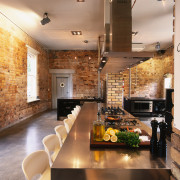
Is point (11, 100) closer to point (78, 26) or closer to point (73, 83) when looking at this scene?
point (78, 26)

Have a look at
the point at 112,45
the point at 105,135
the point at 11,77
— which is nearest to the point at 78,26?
the point at 11,77

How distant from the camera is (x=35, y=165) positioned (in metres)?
1.44

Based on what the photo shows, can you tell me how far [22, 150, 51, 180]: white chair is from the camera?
4.31 ft

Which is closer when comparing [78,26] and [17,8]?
[17,8]

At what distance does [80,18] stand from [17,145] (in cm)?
389

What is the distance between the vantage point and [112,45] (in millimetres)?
2410

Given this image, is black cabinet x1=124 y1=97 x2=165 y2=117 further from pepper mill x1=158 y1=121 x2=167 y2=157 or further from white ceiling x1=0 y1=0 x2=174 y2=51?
pepper mill x1=158 y1=121 x2=167 y2=157

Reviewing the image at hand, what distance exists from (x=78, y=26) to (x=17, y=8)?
2006mm

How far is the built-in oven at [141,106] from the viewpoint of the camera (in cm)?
713

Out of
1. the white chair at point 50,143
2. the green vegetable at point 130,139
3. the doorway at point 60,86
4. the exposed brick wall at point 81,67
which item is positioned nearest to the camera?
the green vegetable at point 130,139

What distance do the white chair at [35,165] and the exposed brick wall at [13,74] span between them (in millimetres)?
4118

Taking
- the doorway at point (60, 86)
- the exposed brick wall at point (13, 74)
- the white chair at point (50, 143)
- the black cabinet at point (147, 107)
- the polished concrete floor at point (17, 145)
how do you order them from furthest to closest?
1. the doorway at point (60, 86)
2. the black cabinet at point (147, 107)
3. the exposed brick wall at point (13, 74)
4. the polished concrete floor at point (17, 145)
5. the white chair at point (50, 143)

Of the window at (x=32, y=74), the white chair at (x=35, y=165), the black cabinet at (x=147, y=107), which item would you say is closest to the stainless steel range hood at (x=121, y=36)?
the white chair at (x=35, y=165)

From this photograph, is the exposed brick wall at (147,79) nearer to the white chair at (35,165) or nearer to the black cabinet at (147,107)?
the black cabinet at (147,107)
